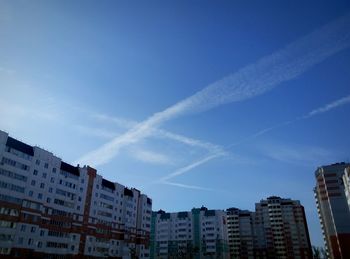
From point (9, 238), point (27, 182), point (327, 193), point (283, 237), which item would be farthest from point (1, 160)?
point (283, 237)

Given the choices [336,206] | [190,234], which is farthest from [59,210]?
[190,234]

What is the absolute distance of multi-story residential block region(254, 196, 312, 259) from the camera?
7013 inches

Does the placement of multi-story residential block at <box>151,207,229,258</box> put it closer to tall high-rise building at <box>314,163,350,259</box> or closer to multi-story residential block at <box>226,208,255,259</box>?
multi-story residential block at <box>226,208,255,259</box>

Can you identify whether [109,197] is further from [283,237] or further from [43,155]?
[283,237]

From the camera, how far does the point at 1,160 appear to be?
68688mm

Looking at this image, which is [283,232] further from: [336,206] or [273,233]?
[336,206]

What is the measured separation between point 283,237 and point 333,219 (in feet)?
279

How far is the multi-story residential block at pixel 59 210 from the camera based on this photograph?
69.1m

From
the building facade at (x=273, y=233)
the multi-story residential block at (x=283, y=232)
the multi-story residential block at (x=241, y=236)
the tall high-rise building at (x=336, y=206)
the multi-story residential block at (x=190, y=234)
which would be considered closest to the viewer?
the tall high-rise building at (x=336, y=206)

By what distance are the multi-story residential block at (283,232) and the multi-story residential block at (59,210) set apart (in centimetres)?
9919

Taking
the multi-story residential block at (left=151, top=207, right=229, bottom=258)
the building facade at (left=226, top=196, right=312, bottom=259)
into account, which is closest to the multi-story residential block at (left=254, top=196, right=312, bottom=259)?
the building facade at (left=226, top=196, right=312, bottom=259)

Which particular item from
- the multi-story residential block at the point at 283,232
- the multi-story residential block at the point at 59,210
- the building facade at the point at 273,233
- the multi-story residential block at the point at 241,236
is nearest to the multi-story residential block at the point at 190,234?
the multi-story residential block at the point at 241,236

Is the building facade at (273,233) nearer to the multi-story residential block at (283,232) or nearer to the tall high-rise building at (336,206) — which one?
the multi-story residential block at (283,232)

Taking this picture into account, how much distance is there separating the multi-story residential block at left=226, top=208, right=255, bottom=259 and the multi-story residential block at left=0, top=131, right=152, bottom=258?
91.5 m
